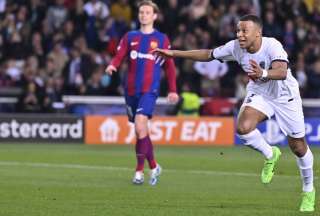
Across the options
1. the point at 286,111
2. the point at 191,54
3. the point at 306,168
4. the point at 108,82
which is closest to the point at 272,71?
the point at 286,111

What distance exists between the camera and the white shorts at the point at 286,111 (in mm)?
11742

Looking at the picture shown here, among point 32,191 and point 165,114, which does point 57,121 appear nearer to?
point 165,114

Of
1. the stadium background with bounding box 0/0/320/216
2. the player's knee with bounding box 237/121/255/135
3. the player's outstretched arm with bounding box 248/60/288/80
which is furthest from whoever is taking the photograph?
the stadium background with bounding box 0/0/320/216

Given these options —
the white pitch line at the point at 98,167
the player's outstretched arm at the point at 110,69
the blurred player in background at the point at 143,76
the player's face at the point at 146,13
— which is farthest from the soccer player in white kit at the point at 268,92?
the white pitch line at the point at 98,167

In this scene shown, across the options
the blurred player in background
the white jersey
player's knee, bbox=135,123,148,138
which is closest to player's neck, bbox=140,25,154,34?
the blurred player in background

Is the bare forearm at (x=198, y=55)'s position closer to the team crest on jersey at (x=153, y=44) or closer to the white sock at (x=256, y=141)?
the white sock at (x=256, y=141)

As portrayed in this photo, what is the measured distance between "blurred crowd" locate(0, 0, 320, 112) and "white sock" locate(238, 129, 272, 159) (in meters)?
12.5

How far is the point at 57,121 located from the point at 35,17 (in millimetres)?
3744

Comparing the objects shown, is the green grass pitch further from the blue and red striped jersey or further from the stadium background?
the blue and red striped jersey

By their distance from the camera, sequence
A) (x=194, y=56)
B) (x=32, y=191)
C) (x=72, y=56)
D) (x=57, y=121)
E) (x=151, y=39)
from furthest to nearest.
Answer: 1. (x=72, y=56)
2. (x=57, y=121)
3. (x=151, y=39)
4. (x=32, y=191)
5. (x=194, y=56)

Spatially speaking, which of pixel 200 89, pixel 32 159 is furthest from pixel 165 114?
pixel 32 159

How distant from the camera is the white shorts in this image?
1174 cm

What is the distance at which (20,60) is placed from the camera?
25.4 metres

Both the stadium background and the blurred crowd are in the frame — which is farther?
the blurred crowd
